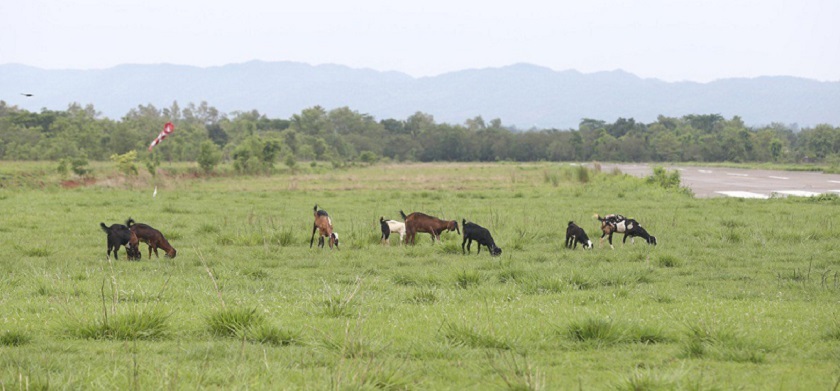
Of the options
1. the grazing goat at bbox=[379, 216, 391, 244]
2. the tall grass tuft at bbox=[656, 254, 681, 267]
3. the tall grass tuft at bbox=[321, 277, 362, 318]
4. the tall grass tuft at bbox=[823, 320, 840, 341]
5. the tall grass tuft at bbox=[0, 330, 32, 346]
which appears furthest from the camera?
the grazing goat at bbox=[379, 216, 391, 244]

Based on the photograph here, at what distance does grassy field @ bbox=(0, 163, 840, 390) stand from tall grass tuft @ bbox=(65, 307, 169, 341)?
0.02m

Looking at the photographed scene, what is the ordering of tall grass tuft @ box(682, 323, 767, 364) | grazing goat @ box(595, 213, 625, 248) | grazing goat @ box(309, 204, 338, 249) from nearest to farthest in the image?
1. tall grass tuft @ box(682, 323, 767, 364)
2. grazing goat @ box(309, 204, 338, 249)
3. grazing goat @ box(595, 213, 625, 248)

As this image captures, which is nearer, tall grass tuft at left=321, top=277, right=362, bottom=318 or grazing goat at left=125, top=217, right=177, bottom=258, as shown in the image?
tall grass tuft at left=321, top=277, right=362, bottom=318

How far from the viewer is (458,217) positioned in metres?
21.7

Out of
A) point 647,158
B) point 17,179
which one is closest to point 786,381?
point 17,179

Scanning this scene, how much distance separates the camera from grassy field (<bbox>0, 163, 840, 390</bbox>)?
5.84 meters

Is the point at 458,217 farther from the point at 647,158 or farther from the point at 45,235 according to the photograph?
the point at 647,158

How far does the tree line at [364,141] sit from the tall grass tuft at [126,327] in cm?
4758

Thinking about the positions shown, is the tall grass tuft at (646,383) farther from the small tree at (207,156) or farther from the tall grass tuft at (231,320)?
the small tree at (207,156)

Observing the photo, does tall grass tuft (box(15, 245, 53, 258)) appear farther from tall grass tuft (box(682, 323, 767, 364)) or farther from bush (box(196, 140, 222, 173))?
bush (box(196, 140, 222, 173))

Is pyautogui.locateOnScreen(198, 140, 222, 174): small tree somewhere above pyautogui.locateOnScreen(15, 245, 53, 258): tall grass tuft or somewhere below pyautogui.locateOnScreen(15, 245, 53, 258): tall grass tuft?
above

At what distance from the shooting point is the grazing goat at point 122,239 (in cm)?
1282

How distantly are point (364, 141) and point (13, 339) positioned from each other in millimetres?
118784

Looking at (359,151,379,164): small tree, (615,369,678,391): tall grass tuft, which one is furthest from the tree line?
(615,369,678,391): tall grass tuft
